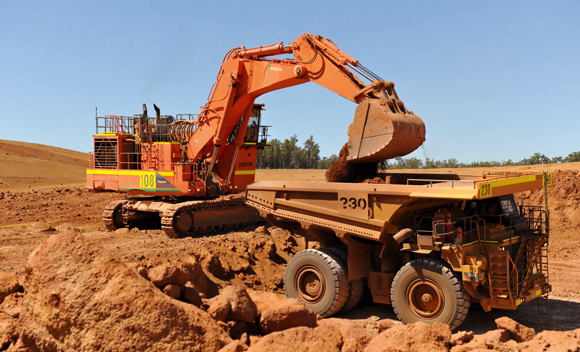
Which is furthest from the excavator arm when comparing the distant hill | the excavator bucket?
the distant hill

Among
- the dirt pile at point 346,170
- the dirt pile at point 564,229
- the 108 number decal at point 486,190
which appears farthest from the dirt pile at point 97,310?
the dirt pile at point 564,229

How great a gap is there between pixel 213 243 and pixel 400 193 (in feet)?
18.2

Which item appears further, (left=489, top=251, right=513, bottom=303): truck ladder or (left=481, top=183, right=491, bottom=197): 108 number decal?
(left=489, top=251, right=513, bottom=303): truck ladder

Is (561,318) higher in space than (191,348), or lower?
lower

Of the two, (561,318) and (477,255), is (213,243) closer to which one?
(477,255)

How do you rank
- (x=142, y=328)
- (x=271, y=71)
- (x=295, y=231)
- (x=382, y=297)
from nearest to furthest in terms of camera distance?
(x=142, y=328) < (x=382, y=297) < (x=295, y=231) < (x=271, y=71)

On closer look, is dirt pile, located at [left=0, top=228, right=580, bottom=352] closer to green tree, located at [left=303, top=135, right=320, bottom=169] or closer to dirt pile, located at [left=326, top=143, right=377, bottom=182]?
dirt pile, located at [left=326, top=143, right=377, bottom=182]

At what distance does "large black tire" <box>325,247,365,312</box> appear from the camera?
885 cm

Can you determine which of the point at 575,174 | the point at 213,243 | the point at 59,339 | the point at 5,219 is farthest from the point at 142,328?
the point at 575,174

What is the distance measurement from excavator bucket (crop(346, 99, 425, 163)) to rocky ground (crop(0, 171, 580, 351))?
2.82 meters

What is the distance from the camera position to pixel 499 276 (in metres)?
7.46

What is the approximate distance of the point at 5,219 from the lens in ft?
64.7

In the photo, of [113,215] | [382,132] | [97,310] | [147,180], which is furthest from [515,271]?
[113,215]

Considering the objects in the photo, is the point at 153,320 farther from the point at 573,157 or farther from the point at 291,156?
the point at 291,156
